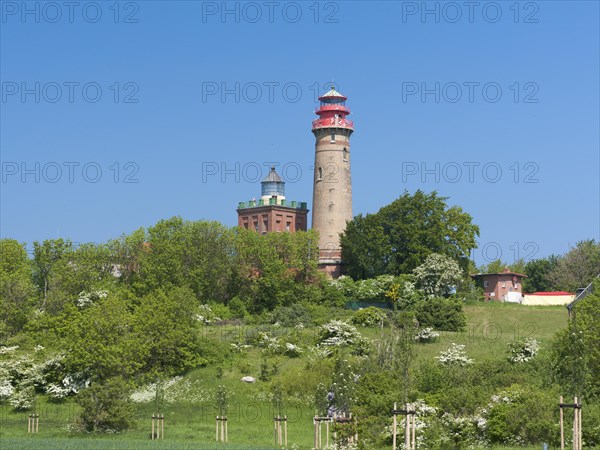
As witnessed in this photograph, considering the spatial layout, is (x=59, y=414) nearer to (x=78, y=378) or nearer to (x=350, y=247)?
(x=78, y=378)

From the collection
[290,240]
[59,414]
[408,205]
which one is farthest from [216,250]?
[59,414]

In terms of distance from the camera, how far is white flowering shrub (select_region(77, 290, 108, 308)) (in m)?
72.4

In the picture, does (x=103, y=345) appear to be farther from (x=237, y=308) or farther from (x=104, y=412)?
(x=237, y=308)

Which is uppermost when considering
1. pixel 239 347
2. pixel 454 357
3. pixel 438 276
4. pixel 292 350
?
pixel 438 276

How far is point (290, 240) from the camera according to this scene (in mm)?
85688

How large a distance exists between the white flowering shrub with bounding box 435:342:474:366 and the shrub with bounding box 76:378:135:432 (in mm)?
17812

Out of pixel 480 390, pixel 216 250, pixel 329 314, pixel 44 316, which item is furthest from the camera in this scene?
pixel 216 250

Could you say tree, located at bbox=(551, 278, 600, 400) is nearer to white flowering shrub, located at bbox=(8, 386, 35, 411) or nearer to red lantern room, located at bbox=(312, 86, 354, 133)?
white flowering shrub, located at bbox=(8, 386, 35, 411)

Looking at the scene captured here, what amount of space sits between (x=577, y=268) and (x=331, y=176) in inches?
951

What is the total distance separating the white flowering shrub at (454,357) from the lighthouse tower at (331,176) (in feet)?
104

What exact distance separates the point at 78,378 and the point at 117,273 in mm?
25842

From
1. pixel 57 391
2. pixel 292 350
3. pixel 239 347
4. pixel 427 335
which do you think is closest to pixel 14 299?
pixel 57 391

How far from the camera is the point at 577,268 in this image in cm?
9969

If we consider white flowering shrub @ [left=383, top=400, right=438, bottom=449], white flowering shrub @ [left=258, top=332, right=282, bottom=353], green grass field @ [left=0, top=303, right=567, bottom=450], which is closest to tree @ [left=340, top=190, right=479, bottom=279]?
green grass field @ [left=0, top=303, right=567, bottom=450]
